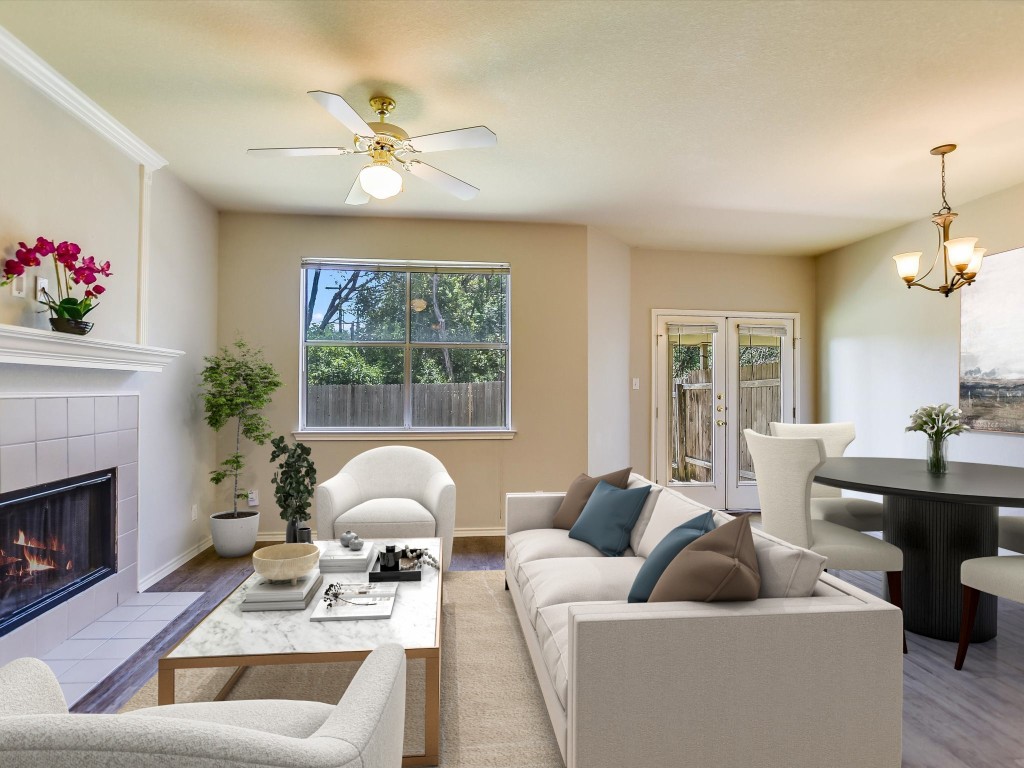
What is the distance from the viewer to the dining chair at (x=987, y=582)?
2.40 meters

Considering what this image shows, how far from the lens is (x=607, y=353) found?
540cm

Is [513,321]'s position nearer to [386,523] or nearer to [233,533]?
[386,523]

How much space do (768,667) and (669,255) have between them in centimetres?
485

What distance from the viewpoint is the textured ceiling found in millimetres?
2285

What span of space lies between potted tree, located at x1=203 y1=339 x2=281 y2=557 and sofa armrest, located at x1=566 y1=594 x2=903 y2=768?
3.34 metres

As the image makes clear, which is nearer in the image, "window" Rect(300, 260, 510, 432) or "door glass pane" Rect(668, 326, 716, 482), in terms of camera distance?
"window" Rect(300, 260, 510, 432)

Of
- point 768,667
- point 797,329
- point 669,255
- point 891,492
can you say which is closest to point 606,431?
point 669,255

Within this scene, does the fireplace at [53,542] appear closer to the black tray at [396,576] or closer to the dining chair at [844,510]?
the black tray at [396,576]

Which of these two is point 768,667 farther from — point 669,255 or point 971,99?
point 669,255

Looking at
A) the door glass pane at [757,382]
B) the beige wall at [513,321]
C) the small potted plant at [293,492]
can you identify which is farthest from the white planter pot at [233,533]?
the door glass pane at [757,382]

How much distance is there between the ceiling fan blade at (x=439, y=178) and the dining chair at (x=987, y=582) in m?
2.91

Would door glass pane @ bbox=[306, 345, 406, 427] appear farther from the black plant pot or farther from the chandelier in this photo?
the chandelier

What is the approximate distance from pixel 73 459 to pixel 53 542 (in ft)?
1.29

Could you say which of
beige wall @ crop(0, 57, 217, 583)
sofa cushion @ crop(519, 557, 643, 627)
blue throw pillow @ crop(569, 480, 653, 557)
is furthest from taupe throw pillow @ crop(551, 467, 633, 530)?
beige wall @ crop(0, 57, 217, 583)
